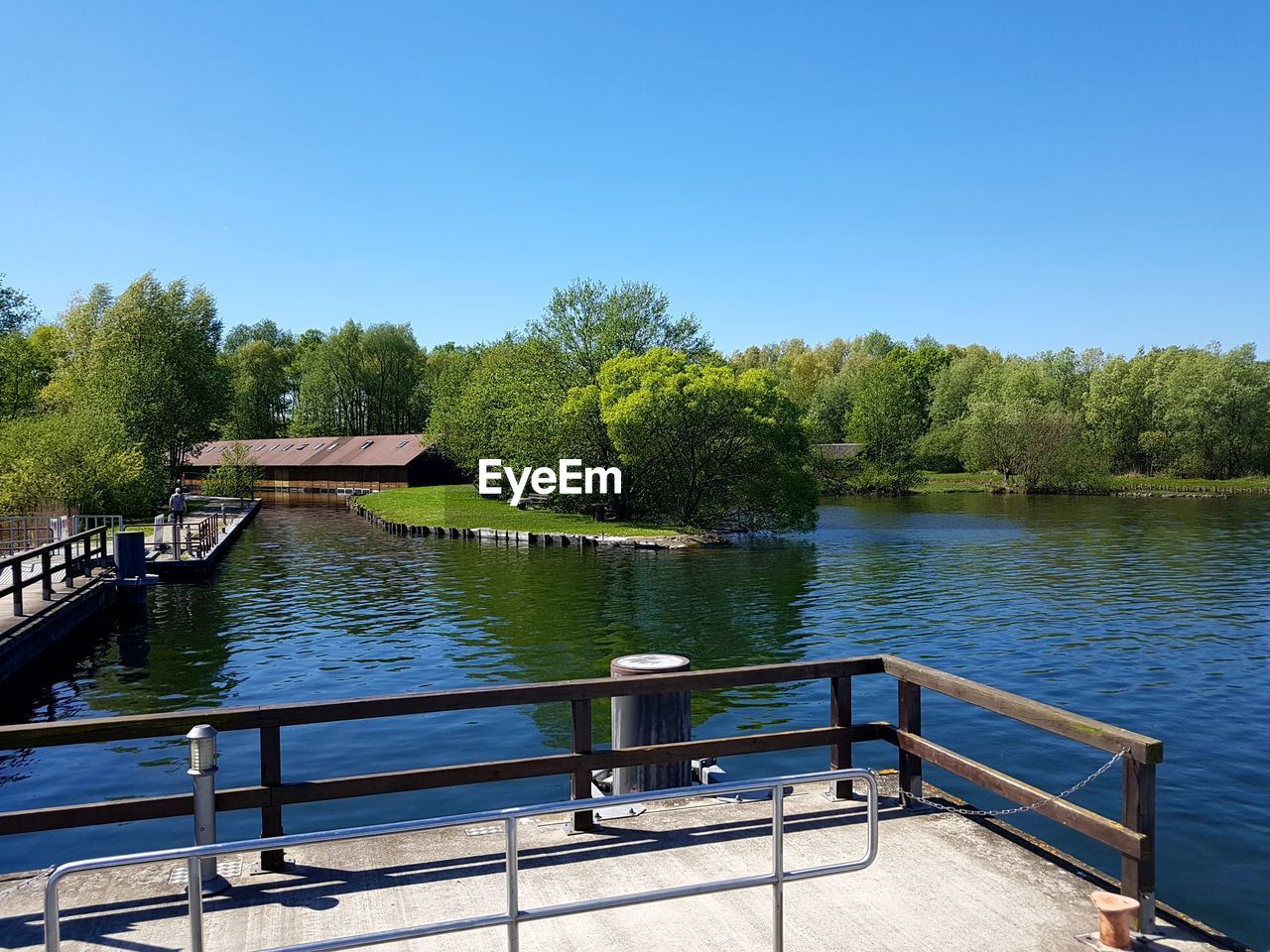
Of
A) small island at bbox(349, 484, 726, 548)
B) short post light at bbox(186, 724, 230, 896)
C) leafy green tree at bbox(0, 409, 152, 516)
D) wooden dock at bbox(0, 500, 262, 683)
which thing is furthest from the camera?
small island at bbox(349, 484, 726, 548)

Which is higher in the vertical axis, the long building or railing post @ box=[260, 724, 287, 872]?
the long building

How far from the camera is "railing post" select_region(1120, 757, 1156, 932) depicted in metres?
5.76

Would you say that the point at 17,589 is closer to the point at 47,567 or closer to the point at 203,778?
the point at 47,567

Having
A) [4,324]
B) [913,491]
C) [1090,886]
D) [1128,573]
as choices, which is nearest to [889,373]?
[913,491]

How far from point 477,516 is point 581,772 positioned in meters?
54.5

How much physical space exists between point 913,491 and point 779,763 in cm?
8260

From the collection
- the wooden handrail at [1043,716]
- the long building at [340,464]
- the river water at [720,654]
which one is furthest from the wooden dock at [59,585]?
the long building at [340,464]

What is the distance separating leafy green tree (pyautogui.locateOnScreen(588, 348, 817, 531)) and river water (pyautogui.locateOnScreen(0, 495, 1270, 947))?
19.3ft

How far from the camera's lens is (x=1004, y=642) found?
23.6 m

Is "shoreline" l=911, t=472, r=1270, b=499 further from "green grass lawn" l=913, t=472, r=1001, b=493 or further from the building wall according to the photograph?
the building wall

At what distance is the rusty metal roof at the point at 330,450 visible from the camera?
299 ft

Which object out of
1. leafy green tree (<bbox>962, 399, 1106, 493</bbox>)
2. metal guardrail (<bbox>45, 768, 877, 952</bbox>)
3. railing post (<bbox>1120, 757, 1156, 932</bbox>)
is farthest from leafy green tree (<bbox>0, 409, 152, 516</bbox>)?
leafy green tree (<bbox>962, 399, 1106, 493</bbox>)

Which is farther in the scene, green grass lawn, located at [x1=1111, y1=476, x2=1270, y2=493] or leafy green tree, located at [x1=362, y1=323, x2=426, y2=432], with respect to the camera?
leafy green tree, located at [x1=362, y1=323, x2=426, y2=432]

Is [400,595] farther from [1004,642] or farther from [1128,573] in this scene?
[1128,573]
